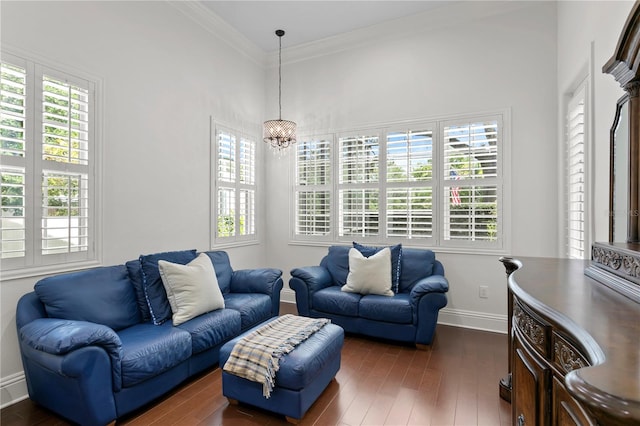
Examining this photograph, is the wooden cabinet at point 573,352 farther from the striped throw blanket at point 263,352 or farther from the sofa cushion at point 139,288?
the sofa cushion at point 139,288

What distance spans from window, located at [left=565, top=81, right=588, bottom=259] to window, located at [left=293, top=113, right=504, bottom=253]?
639 millimetres

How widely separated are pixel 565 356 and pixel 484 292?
308 cm

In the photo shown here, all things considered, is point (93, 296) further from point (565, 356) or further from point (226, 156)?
point (565, 356)

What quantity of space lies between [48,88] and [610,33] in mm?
3945

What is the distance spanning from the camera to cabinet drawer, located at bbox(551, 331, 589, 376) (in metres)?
0.88

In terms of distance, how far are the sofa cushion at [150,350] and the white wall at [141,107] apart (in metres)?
0.86

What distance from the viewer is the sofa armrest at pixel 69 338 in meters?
1.83

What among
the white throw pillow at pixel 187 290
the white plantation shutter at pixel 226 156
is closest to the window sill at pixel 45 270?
the white throw pillow at pixel 187 290

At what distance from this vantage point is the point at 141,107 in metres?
3.23

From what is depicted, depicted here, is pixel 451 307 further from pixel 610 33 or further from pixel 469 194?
pixel 610 33

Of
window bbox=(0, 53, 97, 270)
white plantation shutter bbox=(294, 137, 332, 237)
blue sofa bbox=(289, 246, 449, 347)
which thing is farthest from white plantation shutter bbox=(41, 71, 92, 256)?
white plantation shutter bbox=(294, 137, 332, 237)

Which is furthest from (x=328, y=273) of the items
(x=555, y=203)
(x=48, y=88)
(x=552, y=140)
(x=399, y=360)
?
(x=48, y=88)

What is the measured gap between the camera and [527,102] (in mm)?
3602

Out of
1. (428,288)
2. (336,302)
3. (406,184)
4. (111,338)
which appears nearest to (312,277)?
(336,302)
